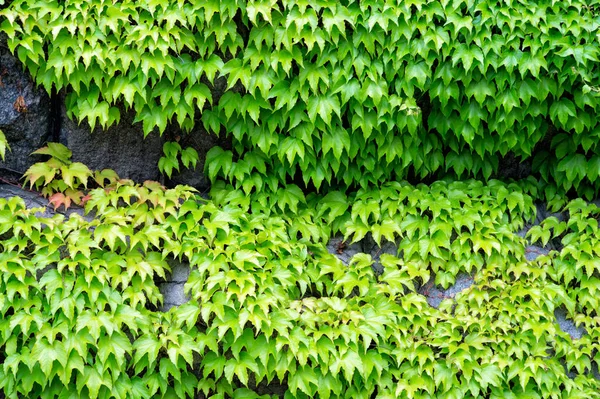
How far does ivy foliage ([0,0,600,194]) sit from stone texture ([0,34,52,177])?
166 millimetres

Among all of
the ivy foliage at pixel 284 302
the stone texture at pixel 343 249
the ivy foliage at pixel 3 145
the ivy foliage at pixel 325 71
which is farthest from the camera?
the stone texture at pixel 343 249

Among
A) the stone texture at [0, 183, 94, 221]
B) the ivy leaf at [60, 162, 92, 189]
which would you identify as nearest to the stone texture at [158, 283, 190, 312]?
the stone texture at [0, 183, 94, 221]

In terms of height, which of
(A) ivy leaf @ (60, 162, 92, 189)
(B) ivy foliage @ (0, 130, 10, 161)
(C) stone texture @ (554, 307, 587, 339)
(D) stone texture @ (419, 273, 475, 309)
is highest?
(B) ivy foliage @ (0, 130, 10, 161)

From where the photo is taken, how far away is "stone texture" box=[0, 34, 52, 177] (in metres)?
4.85

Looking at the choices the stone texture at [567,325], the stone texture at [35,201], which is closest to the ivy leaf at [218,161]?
the stone texture at [35,201]

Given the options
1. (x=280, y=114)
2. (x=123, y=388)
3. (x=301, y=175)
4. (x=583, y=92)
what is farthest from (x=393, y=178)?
(x=123, y=388)

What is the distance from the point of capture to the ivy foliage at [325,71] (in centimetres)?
468

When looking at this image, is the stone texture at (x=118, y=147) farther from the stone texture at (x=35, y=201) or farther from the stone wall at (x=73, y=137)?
the stone texture at (x=35, y=201)

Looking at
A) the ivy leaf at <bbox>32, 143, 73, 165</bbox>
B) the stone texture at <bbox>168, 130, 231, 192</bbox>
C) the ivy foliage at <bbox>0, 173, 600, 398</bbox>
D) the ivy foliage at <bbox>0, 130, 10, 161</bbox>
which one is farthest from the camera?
the stone texture at <bbox>168, 130, 231, 192</bbox>

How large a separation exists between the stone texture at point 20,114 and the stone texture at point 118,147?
6.3 inches

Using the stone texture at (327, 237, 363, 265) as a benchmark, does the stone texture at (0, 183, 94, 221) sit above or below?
above

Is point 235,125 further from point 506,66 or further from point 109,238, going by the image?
point 506,66

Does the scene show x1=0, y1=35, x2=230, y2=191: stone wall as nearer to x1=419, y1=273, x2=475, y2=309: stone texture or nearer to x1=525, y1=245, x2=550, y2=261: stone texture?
x1=419, y1=273, x2=475, y2=309: stone texture

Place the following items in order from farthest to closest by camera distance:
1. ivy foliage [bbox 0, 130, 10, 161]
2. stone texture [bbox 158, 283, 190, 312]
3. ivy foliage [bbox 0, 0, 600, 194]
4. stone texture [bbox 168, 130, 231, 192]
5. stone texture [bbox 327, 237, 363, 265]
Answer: stone texture [bbox 168, 130, 231, 192] < stone texture [bbox 327, 237, 363, 265] < ivy foliage [bbox 0, 0, 600, 194] < ivy foliage [bbox 0, 130, 10, 161] < stone texture [bbox 158, 283, 190, 312]
